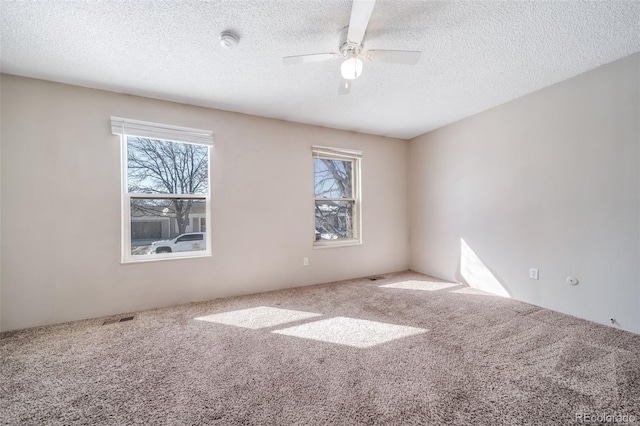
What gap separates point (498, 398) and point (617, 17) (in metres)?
2.66

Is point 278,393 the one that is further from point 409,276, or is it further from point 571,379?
point 409,276

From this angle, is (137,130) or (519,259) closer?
(137,130)

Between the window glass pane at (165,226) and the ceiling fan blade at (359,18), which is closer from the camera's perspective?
the ceiling fan blade at (359,18)

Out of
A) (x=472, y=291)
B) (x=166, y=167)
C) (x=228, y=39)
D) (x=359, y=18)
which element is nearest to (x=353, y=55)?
(x=359, y=18)

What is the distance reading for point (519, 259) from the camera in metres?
2.98

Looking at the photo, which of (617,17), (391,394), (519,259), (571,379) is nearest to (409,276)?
(519,259)

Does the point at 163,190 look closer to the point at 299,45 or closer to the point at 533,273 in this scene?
the point at 299,45

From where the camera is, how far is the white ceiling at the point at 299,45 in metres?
1.66

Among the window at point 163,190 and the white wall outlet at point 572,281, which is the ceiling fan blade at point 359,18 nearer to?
the window at point 163,190

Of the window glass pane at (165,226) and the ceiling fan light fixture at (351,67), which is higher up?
the ceiling fan light fixture at (351,67)

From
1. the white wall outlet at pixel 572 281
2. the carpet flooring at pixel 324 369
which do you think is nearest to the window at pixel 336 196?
the carpet flooring at pixel 324 369

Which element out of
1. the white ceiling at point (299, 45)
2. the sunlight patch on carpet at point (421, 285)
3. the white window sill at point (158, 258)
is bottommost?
the sunlight patch on carpet at point (421, 285)

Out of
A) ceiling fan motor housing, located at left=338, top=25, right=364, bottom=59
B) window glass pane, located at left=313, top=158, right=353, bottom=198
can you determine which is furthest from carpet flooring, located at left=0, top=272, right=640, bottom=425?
ceiling fan motor housing, located at left=338, top=25, right=364, bottom=59

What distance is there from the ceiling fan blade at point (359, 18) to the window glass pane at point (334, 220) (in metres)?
2.48
